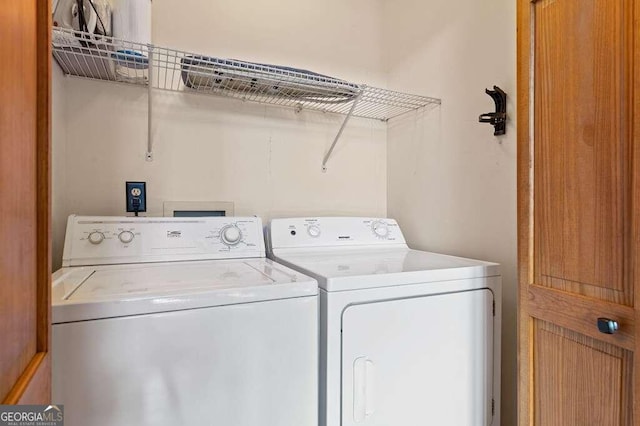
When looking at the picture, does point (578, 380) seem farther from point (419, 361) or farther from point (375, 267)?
point (375, 267)

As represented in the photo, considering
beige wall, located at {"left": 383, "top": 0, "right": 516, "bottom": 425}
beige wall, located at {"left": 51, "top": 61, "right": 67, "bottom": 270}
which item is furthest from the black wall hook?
beige wall, located at {"left": 51, "top": 61, "right": 67, "bottom": 270}

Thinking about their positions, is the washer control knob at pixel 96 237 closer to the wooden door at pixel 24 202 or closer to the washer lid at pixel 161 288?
the washer lid at pixel 161 288

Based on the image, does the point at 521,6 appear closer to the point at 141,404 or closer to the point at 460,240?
the point at 460,240

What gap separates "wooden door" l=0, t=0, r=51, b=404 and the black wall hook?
138 centimetres

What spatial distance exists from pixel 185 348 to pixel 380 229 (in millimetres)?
1171

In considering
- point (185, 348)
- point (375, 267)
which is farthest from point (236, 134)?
point (185, 348)

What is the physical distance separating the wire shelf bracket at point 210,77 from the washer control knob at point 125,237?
16.3 inches

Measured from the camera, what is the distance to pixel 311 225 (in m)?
1.65

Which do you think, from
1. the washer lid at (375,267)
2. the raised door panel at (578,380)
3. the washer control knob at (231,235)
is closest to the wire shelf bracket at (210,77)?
the washer control knob at (231,235)

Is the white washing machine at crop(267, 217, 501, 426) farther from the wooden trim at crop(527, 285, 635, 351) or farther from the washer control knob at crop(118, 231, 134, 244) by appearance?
the washer control knob at crop(118, 231, 134, 244)

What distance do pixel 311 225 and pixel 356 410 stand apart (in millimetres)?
832

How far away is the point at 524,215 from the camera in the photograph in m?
0.99

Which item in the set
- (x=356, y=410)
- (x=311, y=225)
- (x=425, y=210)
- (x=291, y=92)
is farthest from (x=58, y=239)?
(x=425, y=210)

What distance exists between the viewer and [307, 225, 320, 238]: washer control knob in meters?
1.63
